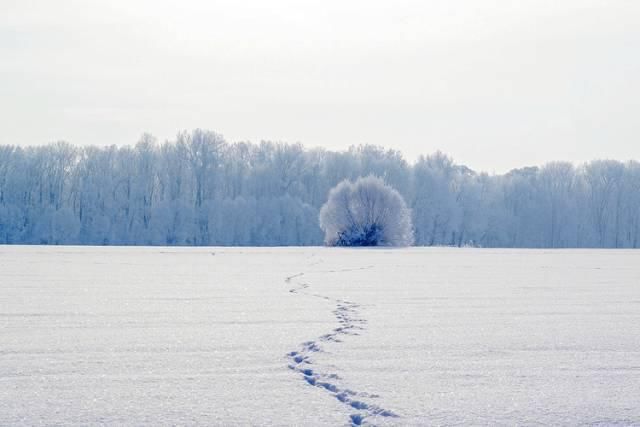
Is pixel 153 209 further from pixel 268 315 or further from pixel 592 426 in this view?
pixel 592 426

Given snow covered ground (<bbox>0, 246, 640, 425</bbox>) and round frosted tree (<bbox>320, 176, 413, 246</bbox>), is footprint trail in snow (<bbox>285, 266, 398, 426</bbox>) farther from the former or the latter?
round frosted tree (<bbox>320, 176, 413, 246</bbox>)

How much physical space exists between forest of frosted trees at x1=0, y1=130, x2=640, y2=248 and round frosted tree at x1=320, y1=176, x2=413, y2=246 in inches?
630

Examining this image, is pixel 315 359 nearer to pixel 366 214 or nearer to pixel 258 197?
pixel 366 214

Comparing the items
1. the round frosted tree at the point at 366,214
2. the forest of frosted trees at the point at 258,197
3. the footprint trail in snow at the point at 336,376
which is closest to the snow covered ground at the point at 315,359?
the footprint trail in snow at the point at 336,376

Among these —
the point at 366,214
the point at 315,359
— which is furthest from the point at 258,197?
the point at 315,359

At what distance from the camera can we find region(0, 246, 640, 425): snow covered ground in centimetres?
299

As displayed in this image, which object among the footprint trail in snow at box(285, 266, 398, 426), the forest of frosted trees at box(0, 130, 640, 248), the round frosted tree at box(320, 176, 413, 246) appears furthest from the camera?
the forest of frosted trees at box(0, 130, 640, 248)

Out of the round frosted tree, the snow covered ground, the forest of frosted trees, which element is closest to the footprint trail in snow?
the snow covered ground

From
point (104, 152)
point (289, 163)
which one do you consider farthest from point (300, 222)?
point (104, 152)

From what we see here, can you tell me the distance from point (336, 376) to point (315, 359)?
1.47 feet

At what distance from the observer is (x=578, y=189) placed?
57.5m

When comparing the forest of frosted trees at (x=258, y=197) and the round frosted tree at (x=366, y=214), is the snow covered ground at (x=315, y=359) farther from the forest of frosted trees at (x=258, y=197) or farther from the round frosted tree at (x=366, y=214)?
the forest of frosted trees at (x=258, y=197)

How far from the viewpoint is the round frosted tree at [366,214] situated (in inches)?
1219

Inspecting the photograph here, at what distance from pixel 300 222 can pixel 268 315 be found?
43.2 metres
